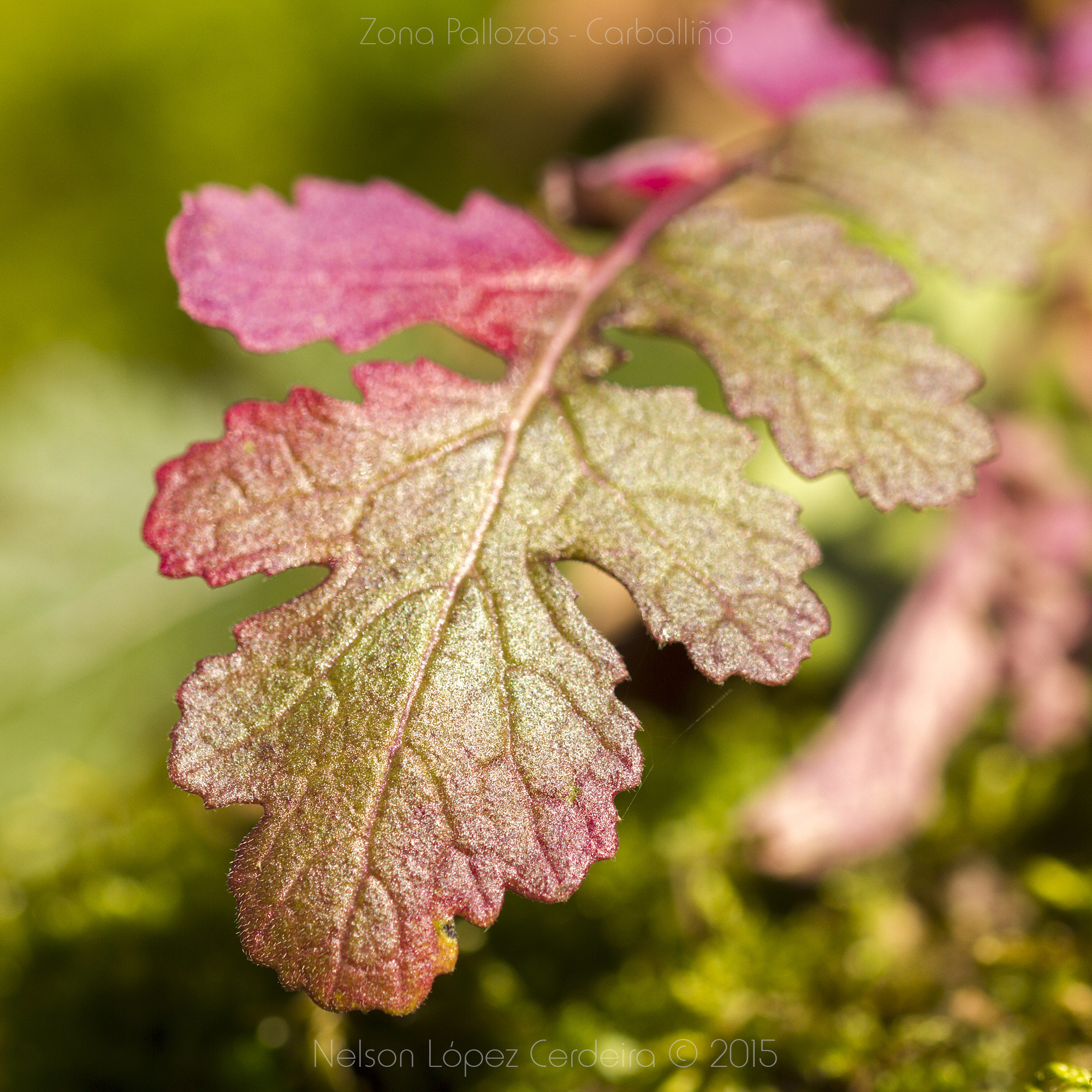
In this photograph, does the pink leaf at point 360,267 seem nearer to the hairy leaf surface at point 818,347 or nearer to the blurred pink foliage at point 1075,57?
the hairy leaf surface at point 818,347

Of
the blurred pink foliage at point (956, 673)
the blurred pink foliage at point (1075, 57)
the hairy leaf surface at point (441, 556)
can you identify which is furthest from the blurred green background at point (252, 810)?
the hairy leaf surface at point (441, 556)

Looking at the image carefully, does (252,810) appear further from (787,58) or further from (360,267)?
(787,58)

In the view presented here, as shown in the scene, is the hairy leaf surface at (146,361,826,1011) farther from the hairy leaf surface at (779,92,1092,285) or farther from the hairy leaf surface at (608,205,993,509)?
the hairy leaf surface at (779,92,1092,285)

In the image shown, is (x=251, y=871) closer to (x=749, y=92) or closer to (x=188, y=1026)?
(x=188, y=1026)

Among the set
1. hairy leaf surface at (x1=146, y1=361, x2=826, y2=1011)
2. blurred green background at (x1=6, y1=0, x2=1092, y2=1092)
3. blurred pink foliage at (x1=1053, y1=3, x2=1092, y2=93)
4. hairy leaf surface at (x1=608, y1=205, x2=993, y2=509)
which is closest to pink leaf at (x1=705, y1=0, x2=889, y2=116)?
blurred pink foliage at (x1=1053, y1=3, x2=1092, y2=93)

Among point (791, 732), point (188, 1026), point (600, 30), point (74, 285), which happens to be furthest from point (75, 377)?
point (600, 30)

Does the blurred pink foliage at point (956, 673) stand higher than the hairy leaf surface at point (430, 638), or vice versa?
the hairy leaf surface at point (430, 638)
